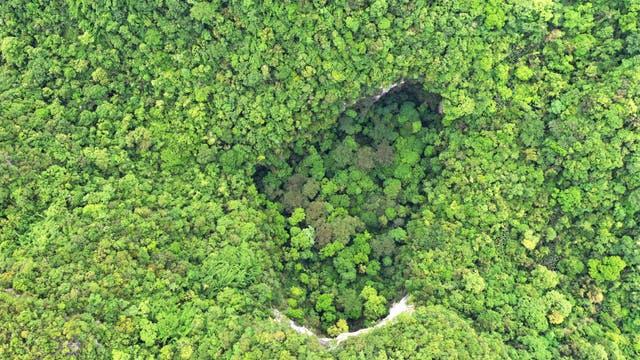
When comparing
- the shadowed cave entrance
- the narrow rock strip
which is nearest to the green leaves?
the shadowed cave entrance

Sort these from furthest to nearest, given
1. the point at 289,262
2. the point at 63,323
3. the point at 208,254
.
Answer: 1. the point at 289,262
2. the point at 208,254
3. the point at 63,323

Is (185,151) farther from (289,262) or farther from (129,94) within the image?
(289,262)

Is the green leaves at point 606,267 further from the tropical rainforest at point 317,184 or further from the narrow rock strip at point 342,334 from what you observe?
the narrow rock strip at point 342,334

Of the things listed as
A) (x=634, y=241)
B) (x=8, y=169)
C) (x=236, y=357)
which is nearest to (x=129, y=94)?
(x=8, y=169)

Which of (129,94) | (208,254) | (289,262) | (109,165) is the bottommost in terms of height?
(289,262)

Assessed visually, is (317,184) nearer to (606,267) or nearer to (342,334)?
(342,334)

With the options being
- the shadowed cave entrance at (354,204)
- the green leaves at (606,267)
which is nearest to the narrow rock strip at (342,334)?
the shadowed cave entrance at (354,204)
